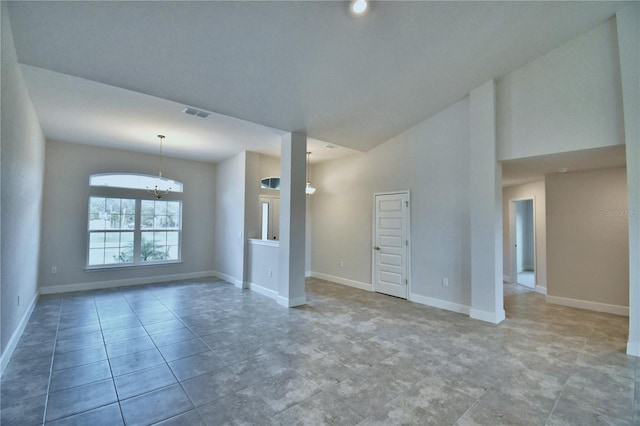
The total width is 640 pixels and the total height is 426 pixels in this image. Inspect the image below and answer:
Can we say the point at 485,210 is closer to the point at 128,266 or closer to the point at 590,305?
the point at 590,305

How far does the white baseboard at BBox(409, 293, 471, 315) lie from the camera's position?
4.58m

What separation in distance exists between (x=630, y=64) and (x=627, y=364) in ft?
10.3

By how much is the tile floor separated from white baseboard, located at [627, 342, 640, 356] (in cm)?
13

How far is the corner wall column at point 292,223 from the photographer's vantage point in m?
4.81

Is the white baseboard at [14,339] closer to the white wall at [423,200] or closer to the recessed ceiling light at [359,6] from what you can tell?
the recessed ceiling light at [359,6]

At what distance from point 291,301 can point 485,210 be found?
3271mm

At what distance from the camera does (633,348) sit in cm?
312

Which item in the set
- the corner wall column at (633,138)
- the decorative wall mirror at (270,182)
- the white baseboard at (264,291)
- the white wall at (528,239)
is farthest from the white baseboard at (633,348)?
the white wall at (528,239)

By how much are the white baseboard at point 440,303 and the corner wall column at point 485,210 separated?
0.69 ft

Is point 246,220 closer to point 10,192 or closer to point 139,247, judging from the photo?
point 139,247

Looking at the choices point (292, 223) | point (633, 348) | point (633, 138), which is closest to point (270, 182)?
point (292, 223)

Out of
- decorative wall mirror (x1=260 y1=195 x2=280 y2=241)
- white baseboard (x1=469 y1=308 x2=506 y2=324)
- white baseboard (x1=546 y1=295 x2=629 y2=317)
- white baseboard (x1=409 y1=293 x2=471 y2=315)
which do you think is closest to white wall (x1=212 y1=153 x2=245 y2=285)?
decorative wall mirror (x1=260 y1=195 x2=280 y2=241)

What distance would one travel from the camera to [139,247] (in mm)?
6430

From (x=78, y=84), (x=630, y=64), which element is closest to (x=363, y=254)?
(x=630, y=64)
